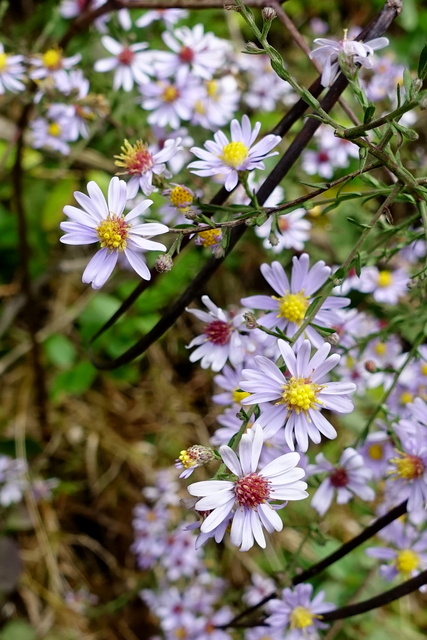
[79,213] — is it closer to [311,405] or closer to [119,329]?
[311,405]

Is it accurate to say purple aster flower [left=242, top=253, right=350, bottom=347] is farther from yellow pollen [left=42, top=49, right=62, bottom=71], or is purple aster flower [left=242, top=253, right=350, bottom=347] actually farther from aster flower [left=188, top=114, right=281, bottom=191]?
yellow pollen [left=42, top=49, right=62, bottom=71]

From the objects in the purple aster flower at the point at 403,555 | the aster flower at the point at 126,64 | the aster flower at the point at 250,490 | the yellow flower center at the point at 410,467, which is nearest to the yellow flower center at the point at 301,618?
the purple aster flower at the point at 403,555

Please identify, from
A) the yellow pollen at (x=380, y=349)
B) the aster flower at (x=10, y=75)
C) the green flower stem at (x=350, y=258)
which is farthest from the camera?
the yellow pollen at (x=380, y=349)

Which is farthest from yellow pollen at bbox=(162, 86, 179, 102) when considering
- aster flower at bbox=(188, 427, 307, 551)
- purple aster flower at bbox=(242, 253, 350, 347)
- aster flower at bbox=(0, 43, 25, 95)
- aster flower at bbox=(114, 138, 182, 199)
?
aster flower at bbox=(188, 427, 307, 551)

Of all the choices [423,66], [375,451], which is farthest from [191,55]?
[375,451]

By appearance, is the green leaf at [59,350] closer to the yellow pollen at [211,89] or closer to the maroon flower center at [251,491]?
the yellow pollen at [211,89]
